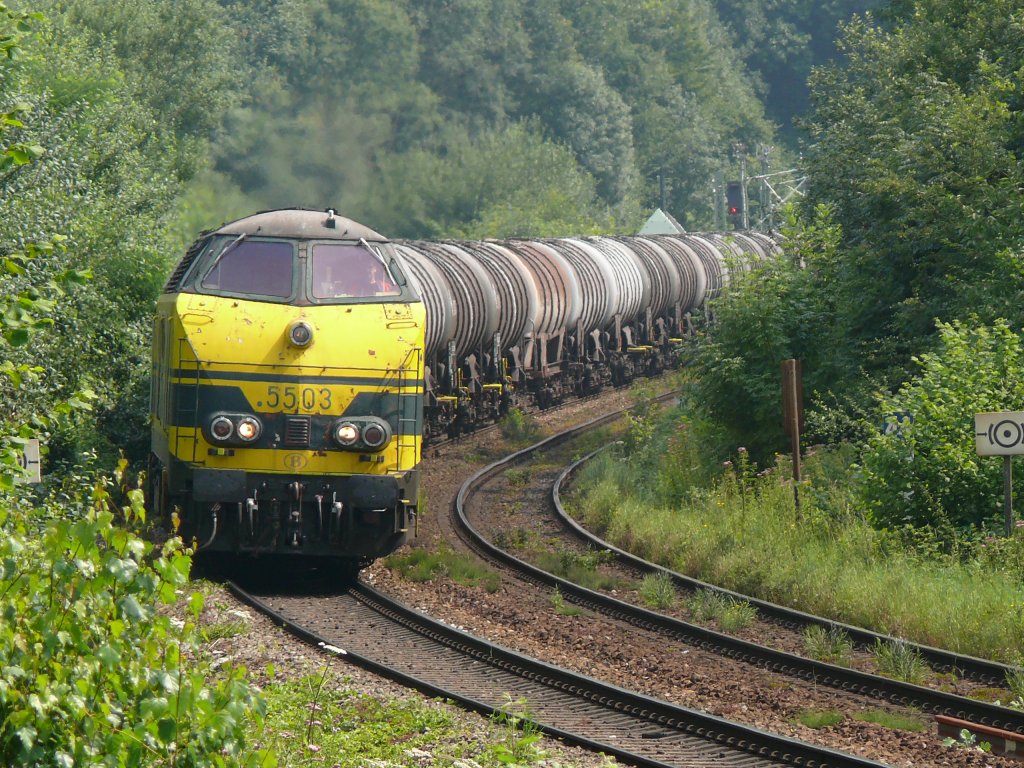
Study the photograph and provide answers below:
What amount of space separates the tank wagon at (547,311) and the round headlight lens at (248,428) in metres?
5.37

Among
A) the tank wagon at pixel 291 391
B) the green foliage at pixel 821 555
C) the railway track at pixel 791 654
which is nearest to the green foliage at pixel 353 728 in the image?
the tank wagon at pixel 291 391

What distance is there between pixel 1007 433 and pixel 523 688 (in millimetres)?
4723

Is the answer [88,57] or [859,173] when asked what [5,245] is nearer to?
[859,173]

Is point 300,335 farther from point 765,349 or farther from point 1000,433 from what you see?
point 765,349

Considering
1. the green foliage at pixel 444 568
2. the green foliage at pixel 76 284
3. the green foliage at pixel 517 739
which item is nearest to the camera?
the green foliage at pixel 517 739

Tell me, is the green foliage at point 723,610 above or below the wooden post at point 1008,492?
below

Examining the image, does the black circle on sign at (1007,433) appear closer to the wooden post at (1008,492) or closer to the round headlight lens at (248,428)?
the wooden post at (1008,492)

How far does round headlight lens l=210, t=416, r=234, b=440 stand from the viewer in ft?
36.2

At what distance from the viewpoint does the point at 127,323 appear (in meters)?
19.1

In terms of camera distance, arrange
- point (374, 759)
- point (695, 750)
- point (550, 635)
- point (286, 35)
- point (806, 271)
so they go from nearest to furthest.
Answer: point (374, 759), point (695, 750), point (550, 635), point (806, 271), point (286, 35)

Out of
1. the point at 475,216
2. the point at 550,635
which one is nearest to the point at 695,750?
the point at 550,635

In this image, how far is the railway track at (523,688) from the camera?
782 centimetres

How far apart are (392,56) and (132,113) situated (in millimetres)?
28246

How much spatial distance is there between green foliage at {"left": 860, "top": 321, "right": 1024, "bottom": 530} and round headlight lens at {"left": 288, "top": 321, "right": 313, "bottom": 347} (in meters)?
6.04
